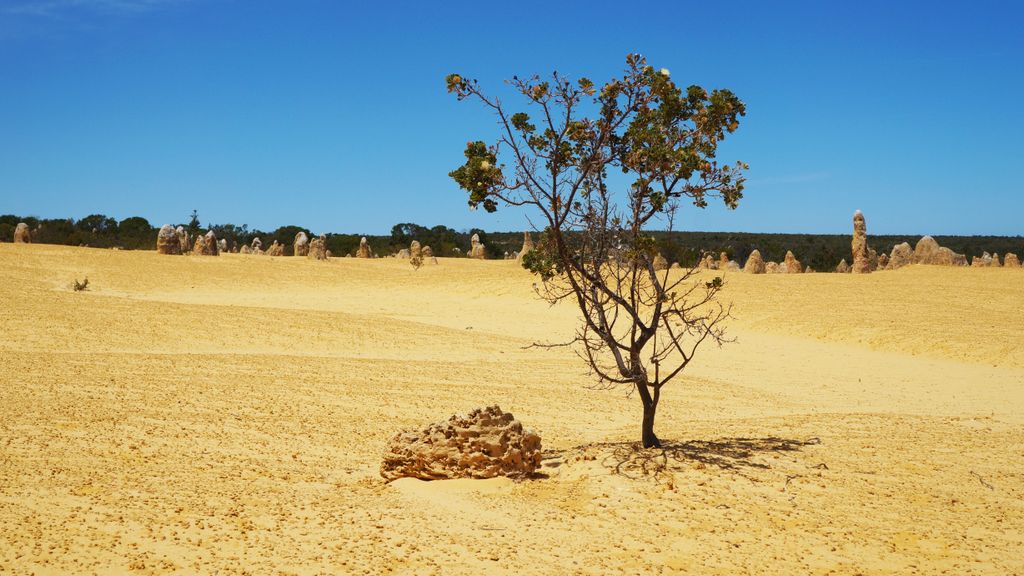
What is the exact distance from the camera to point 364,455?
343 inches

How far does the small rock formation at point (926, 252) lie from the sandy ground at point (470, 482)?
709 inches

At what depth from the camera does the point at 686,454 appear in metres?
8.06

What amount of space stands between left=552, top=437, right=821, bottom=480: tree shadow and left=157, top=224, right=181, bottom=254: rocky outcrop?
37.1 meters

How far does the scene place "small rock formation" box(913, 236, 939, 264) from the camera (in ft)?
123

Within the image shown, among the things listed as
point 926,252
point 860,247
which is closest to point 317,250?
point 860,247

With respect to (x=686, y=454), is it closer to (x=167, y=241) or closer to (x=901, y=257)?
(x=901, y=257)

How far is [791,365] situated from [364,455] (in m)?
11.9

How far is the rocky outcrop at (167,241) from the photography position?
41.4 meters

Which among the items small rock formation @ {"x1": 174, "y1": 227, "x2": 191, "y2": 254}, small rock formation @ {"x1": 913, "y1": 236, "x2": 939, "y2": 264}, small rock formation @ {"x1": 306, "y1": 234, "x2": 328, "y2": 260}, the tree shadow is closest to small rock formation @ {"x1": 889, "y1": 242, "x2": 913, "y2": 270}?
small rock formation @ {"x1": 913, "y1": 236, "x2": 939, "y2": 264}

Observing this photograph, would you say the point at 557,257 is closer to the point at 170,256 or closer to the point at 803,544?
the point at 803,544

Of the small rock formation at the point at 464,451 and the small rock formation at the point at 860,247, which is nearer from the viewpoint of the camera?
the small rock formation at the point at 464,451

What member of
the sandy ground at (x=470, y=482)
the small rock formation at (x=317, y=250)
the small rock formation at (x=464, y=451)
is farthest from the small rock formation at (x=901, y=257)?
the small rock formation at (x=464, y=451)

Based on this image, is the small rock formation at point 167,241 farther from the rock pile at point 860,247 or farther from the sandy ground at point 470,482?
the rock pile at point 860,247

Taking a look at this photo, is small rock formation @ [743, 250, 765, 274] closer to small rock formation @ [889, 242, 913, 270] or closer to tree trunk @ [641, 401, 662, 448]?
small rock formation @ [889, 242, 913, 270]
